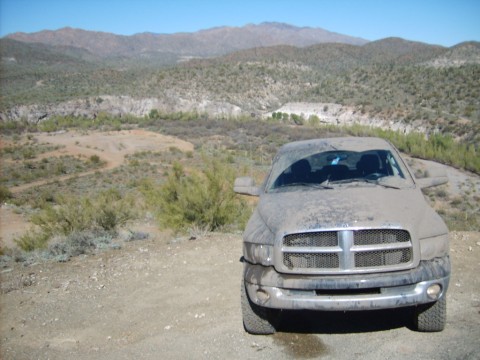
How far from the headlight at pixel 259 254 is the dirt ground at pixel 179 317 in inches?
32.2

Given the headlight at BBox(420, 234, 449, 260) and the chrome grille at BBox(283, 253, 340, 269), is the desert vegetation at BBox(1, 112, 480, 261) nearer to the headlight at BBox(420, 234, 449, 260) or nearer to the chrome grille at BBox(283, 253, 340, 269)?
the chrome grille at BBox(283, 253, 340, 269)

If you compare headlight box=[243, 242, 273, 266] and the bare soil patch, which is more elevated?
headlight box=[243, 242, 273, 266]

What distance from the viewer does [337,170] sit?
5.78 m

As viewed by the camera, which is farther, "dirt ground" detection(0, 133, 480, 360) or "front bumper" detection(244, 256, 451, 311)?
"dirt ground" detection(0, 133, 480, 360)

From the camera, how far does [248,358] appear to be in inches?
176

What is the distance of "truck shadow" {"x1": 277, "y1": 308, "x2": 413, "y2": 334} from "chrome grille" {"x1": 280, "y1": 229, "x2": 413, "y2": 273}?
2.94ft

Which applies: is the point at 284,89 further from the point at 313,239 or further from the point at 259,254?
the point at 313,239

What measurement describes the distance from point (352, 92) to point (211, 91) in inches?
829

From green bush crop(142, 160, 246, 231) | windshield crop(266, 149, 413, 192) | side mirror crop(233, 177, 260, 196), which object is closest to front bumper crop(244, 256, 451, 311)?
windshield crop(266, 149, 413, 192)

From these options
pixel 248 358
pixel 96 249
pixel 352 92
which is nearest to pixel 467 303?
pixel 248 358

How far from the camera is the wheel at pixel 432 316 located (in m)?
4.52

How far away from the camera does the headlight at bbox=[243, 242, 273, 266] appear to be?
4504 millimetres

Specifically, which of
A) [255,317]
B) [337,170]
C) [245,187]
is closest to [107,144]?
[245,187]

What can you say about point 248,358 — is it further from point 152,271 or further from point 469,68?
point 469,68
